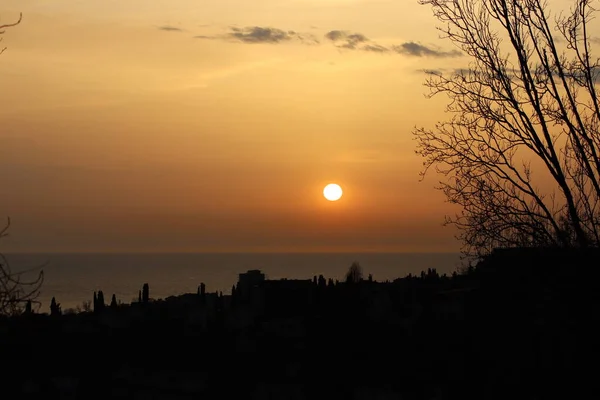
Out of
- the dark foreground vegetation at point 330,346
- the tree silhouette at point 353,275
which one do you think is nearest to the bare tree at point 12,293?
the dark foreground vegetation at point 330,346

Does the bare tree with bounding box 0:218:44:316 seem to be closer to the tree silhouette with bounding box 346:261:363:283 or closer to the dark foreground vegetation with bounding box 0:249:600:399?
the dark foreground vegetation with bounding box 0:249:600:399

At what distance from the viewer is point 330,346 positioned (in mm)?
6801

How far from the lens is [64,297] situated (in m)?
133

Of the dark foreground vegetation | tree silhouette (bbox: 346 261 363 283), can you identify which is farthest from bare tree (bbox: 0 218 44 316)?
tree silhouette (bbox: 346 261 363 283)

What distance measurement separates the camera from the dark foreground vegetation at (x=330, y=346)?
6281 millimetres

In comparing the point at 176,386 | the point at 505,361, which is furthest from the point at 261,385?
the point at 505,361

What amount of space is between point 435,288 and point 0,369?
5169 millimetres

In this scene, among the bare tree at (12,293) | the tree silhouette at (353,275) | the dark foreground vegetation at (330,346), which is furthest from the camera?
the tree silhouette at (353,275)

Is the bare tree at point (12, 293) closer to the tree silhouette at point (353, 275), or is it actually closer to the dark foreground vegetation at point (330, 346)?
the dark foreground vegetation at point (330, 346)

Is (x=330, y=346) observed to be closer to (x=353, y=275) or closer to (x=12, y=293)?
(x=12, y=293)

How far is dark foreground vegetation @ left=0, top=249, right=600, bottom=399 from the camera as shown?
6281 millimetres

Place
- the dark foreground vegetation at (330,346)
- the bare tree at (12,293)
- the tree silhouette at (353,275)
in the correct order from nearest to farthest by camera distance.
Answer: the dark foreground vegetation at (330,346), the bare tree at (12,293), the tree silhouette at (353,275)

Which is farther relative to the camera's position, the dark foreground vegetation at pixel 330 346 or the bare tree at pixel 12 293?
the bare tree at pixel 12 293

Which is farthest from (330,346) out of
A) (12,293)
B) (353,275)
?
(353,275)
